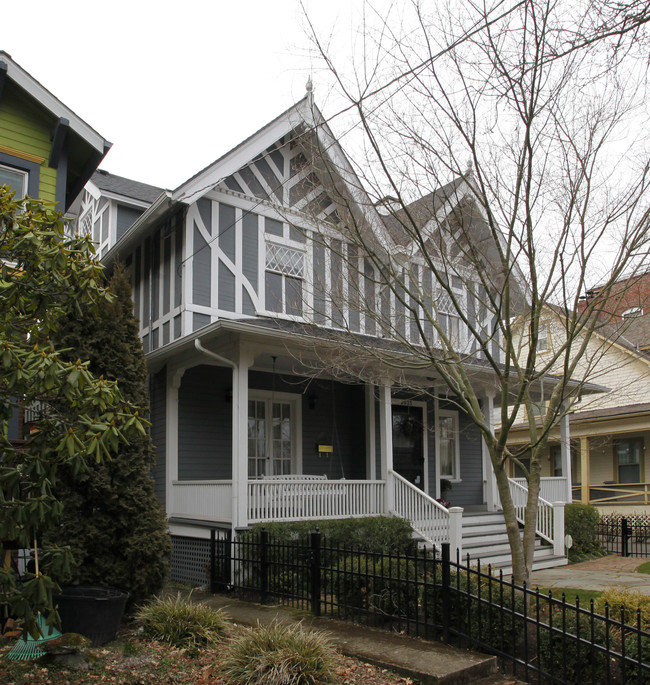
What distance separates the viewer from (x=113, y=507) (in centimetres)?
772

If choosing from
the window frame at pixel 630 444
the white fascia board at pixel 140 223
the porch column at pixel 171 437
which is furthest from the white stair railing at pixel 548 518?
the window frame at pixel 630 444

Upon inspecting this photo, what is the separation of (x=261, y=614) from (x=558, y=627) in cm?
352

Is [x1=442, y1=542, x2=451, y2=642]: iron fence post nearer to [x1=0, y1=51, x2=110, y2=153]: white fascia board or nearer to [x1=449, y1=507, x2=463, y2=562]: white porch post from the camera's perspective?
[x1=449, y1=507, x2=463, y2=562]: white porch post

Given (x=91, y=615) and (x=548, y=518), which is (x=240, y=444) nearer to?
(x=91, y=615)

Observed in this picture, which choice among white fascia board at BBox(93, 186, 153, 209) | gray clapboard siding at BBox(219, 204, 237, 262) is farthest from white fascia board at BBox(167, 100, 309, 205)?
white fascia board at BBox(93, 186, 153, 209)

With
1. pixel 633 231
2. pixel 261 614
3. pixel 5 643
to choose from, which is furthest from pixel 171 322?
pixel 633 231

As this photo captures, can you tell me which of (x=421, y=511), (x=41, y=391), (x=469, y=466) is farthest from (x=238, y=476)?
(x=469, y=466)

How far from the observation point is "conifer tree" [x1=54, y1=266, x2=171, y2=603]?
7531 mm

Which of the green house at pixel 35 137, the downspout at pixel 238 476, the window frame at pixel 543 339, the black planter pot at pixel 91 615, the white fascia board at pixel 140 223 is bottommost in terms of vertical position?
the black planter pot at pixel 91 615

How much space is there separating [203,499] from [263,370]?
9.65 ft

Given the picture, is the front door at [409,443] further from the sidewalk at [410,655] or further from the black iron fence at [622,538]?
the sidewalk at [410,655]

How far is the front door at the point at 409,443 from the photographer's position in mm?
15273

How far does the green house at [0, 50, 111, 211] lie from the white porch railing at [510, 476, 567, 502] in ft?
33.3

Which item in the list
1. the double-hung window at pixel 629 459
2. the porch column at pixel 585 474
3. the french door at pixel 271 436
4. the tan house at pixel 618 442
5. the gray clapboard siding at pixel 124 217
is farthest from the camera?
the double-hung window at pixel 629 459
